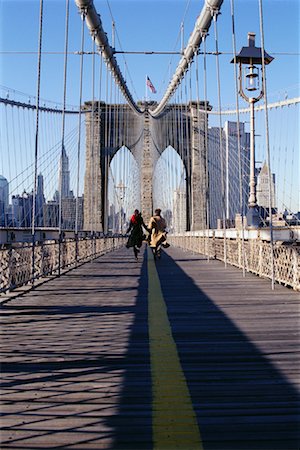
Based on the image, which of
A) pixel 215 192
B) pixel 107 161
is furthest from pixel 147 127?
pixel 215 192

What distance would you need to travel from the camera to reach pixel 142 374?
2.78m

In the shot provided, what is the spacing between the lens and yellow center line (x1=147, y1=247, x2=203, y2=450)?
1.96 m

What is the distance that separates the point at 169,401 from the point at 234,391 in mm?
282

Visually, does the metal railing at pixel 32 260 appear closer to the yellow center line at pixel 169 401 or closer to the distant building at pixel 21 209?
the yellow center line at pixel 169 401

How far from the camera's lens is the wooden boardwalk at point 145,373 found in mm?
2012

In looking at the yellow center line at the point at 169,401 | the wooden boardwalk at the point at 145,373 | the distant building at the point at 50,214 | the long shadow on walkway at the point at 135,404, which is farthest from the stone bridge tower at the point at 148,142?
the long shadow on walkway at the point at 135,404

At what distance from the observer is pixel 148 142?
1693 inches

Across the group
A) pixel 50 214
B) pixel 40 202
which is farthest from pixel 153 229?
pixel 50 214

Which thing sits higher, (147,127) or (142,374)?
(147,127)

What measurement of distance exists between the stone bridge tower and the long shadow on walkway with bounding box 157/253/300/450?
34.1 meters

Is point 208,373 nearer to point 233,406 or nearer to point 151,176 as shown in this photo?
point 233,406

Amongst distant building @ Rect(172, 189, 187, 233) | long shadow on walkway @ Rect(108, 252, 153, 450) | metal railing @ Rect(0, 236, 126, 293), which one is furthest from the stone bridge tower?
long shadow on walkway @ Rect(108, 252, 153, 450)

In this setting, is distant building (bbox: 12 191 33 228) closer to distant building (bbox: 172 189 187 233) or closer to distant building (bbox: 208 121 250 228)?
distant building (bbox: 208 121 250 228)

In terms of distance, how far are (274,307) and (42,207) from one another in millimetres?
19277
